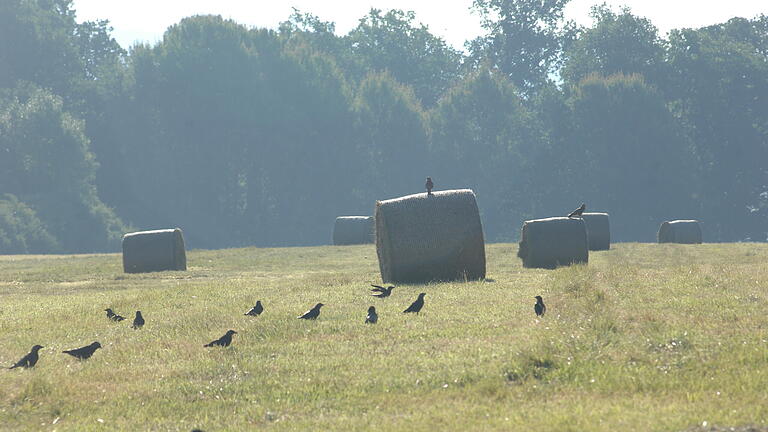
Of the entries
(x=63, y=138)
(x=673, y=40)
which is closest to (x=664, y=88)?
(x=673, y=40)

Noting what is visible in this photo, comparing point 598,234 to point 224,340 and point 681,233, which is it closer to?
point 681,233

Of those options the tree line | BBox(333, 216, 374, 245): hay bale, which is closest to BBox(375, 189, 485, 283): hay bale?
BBox(333, 216, 374, 245): hay bale

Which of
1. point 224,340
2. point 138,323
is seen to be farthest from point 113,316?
point 224,340

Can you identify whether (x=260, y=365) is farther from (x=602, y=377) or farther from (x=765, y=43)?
(x=765, y=43)

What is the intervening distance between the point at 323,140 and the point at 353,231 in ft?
111

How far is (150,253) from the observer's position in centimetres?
3591

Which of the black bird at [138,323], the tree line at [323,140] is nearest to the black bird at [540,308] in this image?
the black bird at [138,323]

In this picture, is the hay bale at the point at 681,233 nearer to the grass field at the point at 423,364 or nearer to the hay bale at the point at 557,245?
the hay bale at the point at 557,245

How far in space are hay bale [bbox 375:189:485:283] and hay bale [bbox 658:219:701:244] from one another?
30825 mm

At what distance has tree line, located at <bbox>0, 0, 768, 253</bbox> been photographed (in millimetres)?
83062

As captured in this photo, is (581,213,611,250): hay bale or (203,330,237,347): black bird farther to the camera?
(581,213,611,250): hay bale

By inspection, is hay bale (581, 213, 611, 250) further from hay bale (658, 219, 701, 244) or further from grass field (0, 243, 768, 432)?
grass field (0, 243, 768, 432)

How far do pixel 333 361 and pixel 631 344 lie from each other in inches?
144

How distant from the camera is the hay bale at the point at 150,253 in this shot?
35.8 metres
